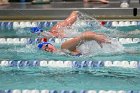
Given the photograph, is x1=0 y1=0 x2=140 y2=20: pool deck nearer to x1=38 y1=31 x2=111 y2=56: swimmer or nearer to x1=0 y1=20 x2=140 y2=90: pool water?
x1=0 y1=20 x2=140 y2=90: pool water

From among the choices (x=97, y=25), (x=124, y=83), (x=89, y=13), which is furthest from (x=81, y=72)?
(x=89, y=13)

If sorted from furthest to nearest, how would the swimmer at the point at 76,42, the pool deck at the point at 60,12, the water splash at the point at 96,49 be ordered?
the pool deck at the point at 60,12, the water splash at the point at 96,49, the swimmer at the point at 76,42

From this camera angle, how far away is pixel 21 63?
4246 millimetres

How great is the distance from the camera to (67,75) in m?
3.89

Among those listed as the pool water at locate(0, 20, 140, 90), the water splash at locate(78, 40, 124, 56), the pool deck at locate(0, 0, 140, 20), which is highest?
the pool deck at locate(0, 0, 140, 20)

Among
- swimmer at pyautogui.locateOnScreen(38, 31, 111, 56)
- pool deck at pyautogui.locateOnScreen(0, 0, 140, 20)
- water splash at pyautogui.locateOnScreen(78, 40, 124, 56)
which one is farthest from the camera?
pool deck at pyautogui.locateOnScreen(0, 0, 140, 20)

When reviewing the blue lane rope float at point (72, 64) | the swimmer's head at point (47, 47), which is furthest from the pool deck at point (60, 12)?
the blue lane rope float at point (72, 64)

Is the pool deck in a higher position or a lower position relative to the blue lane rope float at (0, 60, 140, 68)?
higher

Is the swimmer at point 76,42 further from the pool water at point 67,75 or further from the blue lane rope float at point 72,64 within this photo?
the blue lane rope float at point 72,64

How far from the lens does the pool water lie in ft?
11.7

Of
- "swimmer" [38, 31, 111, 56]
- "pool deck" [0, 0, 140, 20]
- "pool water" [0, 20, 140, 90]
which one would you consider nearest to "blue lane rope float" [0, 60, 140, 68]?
"pool water" [0, 20, 140, 90]

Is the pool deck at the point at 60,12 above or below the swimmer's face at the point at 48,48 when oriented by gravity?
above

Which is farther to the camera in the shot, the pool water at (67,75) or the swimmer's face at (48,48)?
the swimmer's face at (48,48)

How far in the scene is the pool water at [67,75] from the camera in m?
3.57
